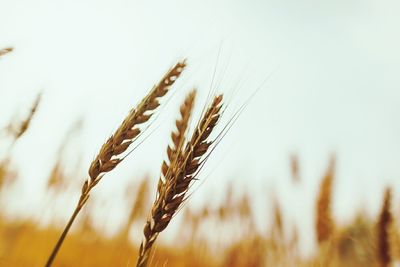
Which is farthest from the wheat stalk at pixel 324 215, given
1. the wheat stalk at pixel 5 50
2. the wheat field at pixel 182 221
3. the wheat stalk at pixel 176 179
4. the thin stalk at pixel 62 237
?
the wheat stalk at pixel 5 50

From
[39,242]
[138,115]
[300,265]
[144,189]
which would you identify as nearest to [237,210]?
[144,189]

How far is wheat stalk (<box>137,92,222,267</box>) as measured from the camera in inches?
40.6

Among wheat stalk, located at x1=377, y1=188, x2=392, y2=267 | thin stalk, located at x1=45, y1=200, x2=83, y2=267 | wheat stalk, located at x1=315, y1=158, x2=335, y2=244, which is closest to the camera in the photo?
thin stalk, located at x1=45, y1=200, x2=83, y2=267

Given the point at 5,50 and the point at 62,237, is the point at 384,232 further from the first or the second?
the point at 5,50

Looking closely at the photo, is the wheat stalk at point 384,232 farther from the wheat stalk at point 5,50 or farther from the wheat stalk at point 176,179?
the wheat stalk at point 5,50

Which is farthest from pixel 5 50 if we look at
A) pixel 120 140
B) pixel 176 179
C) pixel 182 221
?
pixel 182 221

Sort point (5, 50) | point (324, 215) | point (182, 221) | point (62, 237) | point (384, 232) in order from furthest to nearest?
point (182, 221), point (324, 215), point (384, 232), point (5, 50), point (62, 237)

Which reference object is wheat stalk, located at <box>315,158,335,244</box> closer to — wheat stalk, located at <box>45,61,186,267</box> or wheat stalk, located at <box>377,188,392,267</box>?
wheat stalk, located at <box>377,188,392,267</box>

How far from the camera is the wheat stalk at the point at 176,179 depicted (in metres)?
1.03

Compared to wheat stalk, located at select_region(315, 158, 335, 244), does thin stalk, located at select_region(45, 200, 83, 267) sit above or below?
below

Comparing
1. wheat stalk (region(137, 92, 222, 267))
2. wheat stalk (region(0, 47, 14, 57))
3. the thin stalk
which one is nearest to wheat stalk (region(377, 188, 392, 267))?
wheat stalk (region(137, 92, 222, 267))

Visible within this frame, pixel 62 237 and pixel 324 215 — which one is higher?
pixel 324 215

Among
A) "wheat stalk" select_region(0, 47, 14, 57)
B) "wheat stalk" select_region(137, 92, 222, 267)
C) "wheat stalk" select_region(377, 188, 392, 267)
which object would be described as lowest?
"wheat stalk" select_region(137, 92, 222, 267)

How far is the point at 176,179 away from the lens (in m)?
1.08
